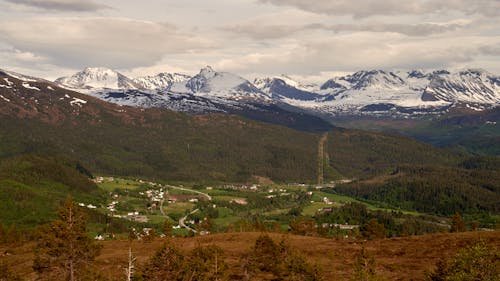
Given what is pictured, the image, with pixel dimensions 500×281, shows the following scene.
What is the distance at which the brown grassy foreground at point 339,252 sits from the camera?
349ft

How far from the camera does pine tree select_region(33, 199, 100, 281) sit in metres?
77.0

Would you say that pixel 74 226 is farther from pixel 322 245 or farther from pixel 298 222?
pixel 298 222

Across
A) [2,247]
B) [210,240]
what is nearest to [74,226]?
[210,240]

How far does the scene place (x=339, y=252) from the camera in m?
124

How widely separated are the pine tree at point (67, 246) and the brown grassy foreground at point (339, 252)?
19.7 metres

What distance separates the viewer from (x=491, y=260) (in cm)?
6309

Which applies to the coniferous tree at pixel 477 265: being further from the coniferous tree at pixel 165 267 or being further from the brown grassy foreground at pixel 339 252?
the coniferous tree at pixel 165 267

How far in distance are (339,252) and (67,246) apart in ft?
215

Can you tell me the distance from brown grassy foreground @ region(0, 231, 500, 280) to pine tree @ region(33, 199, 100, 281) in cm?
1967

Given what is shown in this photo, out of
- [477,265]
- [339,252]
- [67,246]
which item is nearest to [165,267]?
[67,246]

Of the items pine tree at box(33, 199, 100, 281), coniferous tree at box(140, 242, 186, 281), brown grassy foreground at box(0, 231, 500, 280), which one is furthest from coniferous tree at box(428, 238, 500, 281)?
pine tree at box(33, 199, 100, 281)

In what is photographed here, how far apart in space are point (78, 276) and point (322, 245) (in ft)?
225

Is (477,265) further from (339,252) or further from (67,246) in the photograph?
(339,252)

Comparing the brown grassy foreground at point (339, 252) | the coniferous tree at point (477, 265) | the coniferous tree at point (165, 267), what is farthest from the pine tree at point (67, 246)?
the coniferous tree at point (477, 265)
